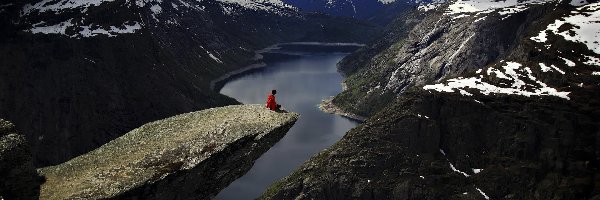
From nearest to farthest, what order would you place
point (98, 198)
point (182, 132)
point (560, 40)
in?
point (98, 198) → point (182, 132) → point (560, 40)

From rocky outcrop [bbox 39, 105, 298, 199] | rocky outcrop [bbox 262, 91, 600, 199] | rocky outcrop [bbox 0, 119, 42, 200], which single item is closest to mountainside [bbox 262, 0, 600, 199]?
rocky outcrop [bbox 262, 91, 600, 199]

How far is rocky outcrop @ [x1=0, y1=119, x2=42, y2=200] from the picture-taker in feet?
93.4

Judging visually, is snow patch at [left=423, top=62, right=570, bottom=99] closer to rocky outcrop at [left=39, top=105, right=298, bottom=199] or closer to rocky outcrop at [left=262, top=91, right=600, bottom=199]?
rocky outcrop at [left=262, top=91, right=600, bottom=199]

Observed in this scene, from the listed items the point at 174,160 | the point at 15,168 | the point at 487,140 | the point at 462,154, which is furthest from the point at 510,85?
the point at 15,168

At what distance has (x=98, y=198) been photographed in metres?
29.7

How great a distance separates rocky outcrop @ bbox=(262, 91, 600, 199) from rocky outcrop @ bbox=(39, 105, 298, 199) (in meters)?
133

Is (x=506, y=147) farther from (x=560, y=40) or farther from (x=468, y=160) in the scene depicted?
(x=560, y=40)

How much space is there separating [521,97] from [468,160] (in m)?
22.4

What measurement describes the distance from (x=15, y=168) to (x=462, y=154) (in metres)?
155

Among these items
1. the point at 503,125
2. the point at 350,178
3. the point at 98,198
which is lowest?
the point at 350,178

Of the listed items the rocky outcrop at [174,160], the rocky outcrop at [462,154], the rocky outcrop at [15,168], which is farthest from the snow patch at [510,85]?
the rocky outcrop at [15,168]

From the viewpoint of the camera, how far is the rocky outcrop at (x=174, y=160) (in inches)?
1222

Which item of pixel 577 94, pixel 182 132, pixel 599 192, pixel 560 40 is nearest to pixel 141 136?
pixel 182 132

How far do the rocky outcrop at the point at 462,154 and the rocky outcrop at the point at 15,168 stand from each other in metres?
144
